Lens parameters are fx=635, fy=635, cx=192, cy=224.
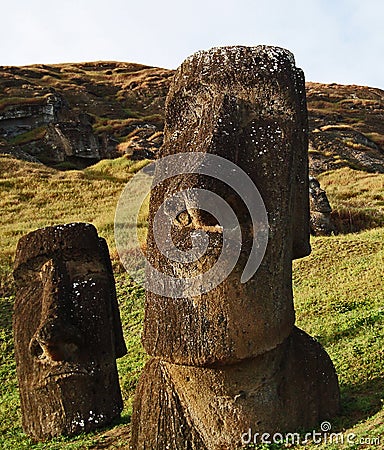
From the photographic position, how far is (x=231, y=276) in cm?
398

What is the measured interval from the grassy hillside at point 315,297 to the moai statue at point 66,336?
0.78 ft

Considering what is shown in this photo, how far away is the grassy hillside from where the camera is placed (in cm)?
536

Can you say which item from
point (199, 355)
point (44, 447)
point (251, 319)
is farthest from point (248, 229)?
point (44, 447)

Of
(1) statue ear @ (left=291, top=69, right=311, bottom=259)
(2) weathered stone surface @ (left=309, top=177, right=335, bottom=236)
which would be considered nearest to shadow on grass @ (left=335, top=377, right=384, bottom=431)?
(1) statue ear @ (left=291, top=69, right=311, bottom=259)

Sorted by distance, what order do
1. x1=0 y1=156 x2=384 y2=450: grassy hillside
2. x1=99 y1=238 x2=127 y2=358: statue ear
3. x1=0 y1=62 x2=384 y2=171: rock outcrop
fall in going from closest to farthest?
x1=0 y1=156 x2=384 y2=450: grassy hillside < x1=99 y1=238 x2=127 y2=358: statue ear < x1=0 y1=62 x2=384 y2=171: rock outcrop

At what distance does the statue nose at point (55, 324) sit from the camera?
5.44 metres

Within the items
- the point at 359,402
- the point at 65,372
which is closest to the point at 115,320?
the point at 65,372

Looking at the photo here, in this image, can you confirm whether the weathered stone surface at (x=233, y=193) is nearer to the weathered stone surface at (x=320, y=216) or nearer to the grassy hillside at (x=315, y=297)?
the grassy hillside at (x=315, y=297)

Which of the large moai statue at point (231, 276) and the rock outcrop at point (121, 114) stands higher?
the rock outcrop at point (121, 114)

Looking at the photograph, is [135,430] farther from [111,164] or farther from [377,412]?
[111,164]

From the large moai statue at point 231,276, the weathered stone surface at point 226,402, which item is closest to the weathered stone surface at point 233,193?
the large moai statue at point 231,276

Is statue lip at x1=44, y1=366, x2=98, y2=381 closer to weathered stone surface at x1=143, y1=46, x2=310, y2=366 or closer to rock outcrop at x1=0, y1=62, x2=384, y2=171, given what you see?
weathered stone surface at x1=143, y1=46, x2=310, y2=366

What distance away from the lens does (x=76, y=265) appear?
611 cm

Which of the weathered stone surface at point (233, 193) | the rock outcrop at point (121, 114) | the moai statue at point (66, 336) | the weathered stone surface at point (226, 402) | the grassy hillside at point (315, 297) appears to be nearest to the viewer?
the weathered stone surface at point (233, 193)
